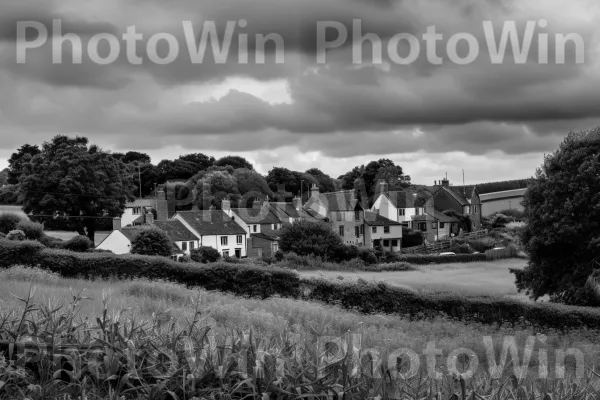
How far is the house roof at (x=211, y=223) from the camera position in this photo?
68.9 metres

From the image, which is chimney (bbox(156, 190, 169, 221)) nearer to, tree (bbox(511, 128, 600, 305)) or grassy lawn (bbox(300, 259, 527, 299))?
grassy lawn (bbox(300, 259, 527, 299))

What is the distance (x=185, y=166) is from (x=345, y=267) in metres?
59.9

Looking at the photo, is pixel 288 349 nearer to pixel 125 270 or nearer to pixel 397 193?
pixel 125 270

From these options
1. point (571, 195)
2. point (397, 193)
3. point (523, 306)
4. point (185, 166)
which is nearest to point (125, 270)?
point (523, 306)

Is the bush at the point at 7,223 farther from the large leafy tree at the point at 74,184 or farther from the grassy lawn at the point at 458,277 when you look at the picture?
the grassy lawn at the point at 458,277

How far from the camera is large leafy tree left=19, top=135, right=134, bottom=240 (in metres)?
70.2

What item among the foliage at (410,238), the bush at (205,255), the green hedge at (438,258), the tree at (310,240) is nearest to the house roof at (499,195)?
the foliage at (410,238)

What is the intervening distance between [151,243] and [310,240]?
54.0ft

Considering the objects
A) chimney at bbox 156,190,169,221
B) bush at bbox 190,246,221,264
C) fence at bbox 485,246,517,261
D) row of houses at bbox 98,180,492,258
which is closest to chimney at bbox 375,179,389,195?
row of houses at bbox 98,180,492,258

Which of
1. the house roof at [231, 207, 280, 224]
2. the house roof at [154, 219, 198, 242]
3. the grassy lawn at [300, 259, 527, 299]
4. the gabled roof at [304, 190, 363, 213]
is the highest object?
the gabled roof at [304, 190, 363, 213]

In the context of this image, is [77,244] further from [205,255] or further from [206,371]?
[206,371]

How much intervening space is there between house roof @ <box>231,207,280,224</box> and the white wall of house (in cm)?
1753

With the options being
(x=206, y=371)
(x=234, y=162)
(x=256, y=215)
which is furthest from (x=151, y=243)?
(x=234, y=162)

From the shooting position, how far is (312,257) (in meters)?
62.0
